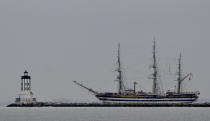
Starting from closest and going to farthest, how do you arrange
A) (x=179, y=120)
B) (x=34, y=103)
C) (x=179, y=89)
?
(x=179, y=120), (x=34, y=103), (x=179, y=89)

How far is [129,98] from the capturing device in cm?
17975

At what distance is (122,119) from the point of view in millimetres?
117000

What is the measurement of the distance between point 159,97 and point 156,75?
672 cm

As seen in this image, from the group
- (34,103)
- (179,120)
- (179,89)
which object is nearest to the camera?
(179,120)

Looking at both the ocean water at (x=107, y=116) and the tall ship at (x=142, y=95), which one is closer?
the ocean water at (x=107, y=116)

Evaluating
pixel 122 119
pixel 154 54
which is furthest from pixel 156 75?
pixel 122 119

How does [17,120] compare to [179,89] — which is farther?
[179,89]

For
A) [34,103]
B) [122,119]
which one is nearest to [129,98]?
[34,103]

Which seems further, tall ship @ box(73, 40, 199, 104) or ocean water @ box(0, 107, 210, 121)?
tall ship @ box(73, 40, 199, 104)

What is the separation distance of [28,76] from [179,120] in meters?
67.9

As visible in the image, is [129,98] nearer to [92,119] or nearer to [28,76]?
[28,76]

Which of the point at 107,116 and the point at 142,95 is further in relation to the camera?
the point at 142,95

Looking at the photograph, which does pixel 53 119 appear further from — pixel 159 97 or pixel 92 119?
pixel 159 97

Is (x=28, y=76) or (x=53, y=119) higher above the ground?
(x=28, y=76)
